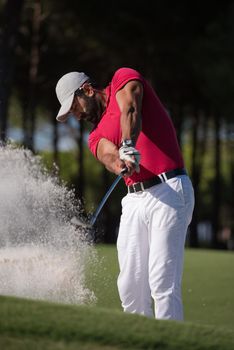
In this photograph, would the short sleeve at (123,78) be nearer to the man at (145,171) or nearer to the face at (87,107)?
the man at (145,171)

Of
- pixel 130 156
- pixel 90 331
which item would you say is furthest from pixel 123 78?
pixel 90 331

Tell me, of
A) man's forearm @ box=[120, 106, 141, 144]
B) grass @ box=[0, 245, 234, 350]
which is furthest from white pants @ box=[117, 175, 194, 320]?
grass @ box=[0, 245, 234, 350]

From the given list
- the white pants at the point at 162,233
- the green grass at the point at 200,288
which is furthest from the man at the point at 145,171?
the green grass at the point at 200,288

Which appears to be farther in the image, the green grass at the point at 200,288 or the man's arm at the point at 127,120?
the green grass at the point at 200,288

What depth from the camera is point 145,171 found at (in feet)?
23.6

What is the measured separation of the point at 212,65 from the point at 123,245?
87.7 ft

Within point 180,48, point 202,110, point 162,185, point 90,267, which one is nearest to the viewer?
point 162,185

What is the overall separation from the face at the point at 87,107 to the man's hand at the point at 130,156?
641 millimetres

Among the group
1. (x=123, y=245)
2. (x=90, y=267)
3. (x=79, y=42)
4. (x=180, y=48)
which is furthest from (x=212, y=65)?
(x=123, y=245)

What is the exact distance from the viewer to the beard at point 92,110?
7320mm

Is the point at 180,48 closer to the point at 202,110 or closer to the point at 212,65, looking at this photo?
the point at 212,65

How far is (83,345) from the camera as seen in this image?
527 centimetres

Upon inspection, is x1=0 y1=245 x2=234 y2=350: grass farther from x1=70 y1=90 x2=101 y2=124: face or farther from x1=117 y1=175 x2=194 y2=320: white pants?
x1=70 y1=90 x2=101 y2=124: face

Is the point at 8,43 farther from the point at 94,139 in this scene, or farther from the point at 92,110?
the point at 94,139
